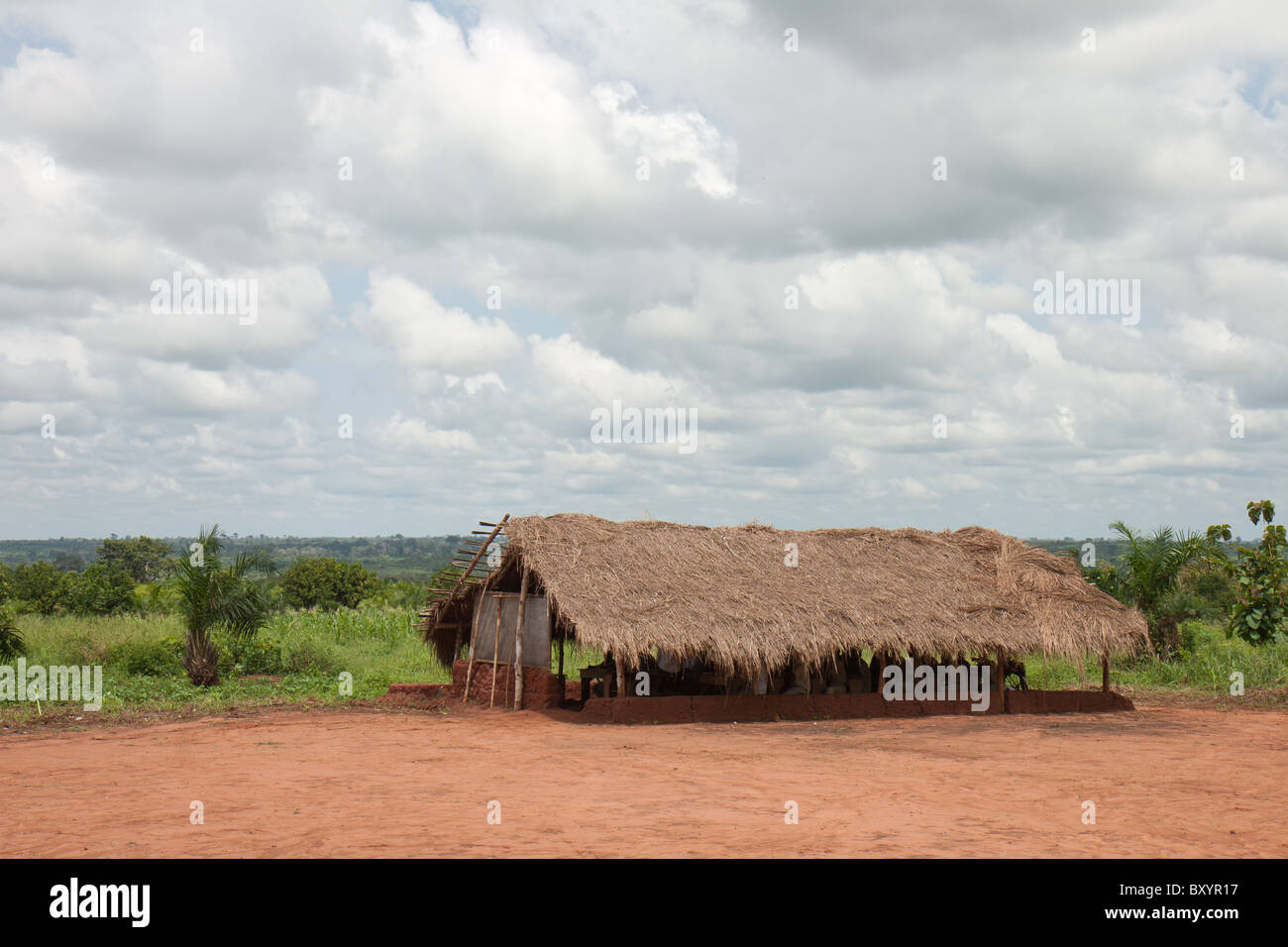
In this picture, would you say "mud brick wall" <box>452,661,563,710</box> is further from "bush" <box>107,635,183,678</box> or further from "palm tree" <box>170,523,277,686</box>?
"bush" <box>107,635,183,678</box>

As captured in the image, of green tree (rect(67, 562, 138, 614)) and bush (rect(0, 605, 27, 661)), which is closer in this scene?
bush (rect(0, 605, 27, 661))

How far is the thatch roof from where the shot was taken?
1465cm

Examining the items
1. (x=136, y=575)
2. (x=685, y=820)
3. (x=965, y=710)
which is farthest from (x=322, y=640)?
(x=136, y=575)

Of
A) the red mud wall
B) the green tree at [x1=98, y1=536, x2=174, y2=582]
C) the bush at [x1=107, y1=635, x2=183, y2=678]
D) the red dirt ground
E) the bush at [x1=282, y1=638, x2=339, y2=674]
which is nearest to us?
the red dirt ground

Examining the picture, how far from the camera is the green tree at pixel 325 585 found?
114ft

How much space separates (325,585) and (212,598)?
17.4 m

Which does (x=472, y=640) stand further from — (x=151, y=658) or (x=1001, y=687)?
(x=1001, y=687)

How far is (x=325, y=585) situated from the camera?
115 ft

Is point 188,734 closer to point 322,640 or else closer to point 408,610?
point 322,640

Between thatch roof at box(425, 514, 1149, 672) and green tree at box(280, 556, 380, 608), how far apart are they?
19177mm

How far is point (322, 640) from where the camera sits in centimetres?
2391

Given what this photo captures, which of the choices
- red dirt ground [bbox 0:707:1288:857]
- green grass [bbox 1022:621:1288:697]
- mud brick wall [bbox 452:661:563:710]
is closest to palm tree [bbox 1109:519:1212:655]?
green grass [bbox 1022:621:1288:697]

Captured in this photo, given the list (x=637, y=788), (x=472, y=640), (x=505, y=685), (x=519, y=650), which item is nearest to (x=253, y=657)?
(x=472, y=640)

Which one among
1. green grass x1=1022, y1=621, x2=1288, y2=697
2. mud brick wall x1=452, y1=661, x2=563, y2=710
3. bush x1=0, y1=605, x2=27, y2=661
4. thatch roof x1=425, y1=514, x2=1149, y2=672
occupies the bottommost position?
green grass x1=1022, y1=621, x2=1288, y2=697
